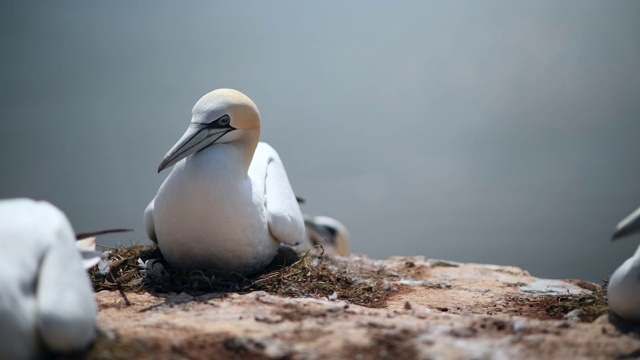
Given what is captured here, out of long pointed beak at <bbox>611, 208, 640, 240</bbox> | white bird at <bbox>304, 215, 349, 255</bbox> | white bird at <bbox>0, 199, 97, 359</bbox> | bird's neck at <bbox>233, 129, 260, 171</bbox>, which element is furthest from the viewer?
white bird at <bbox>304, 215, 349, 255</bbox>

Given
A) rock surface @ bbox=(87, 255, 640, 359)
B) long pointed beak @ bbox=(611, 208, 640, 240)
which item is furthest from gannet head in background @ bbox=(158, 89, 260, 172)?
long pointed beak @ bbox=(611, 208, 640, 240)

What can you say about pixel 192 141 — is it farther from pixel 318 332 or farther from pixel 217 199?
pixel 318 332

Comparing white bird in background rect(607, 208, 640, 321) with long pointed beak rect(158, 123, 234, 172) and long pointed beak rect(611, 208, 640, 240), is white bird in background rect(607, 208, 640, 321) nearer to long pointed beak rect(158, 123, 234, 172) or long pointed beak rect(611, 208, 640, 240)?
long pointed beak rect(611, 208, 640, 240)

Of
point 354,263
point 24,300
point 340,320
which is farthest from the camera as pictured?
point 354,263

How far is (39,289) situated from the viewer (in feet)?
10.6

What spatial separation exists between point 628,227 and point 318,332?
196 centimetres

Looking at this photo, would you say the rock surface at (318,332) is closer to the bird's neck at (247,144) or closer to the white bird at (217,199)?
the white bird at (217,199)

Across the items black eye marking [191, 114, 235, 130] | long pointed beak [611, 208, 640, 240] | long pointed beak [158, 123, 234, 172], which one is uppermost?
black eye marking [191, 114, 235, 130]

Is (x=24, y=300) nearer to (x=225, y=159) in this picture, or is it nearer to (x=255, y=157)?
(x=225, y=159)

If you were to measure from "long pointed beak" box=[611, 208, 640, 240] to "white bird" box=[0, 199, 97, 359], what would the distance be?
121 inches

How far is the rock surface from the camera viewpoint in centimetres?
341

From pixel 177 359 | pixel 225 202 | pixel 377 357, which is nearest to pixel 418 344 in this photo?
pixel 377 357

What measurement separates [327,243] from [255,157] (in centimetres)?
791

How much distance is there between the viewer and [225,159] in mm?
5727
